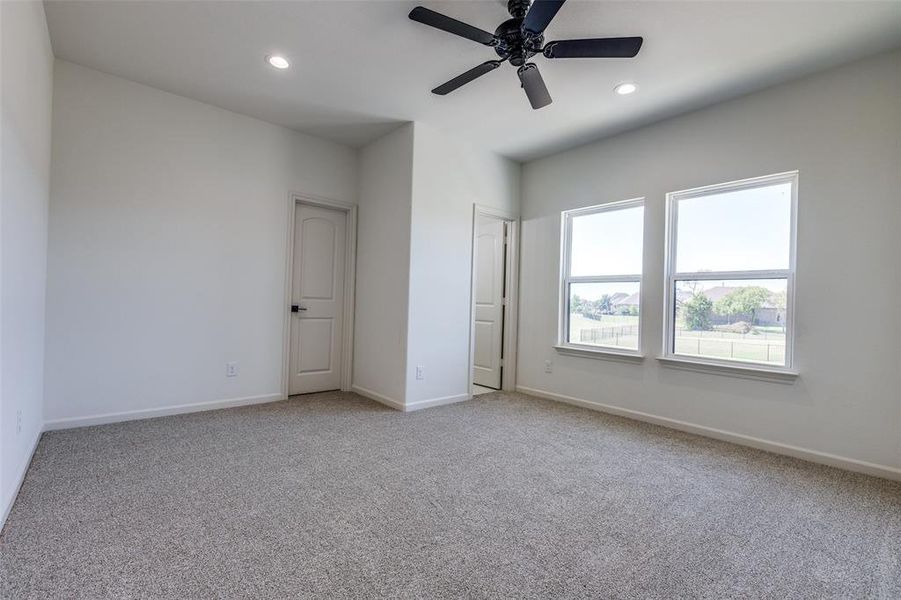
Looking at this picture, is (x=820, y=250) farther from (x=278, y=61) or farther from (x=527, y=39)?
(x=278, y=61)

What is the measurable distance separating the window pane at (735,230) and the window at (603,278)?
1.34 feet

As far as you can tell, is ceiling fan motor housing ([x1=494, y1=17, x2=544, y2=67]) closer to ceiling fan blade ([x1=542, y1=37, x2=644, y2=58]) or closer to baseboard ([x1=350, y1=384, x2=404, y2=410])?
ceiling fan blade ([x1=542, y1=37, x2=644, y2=58])

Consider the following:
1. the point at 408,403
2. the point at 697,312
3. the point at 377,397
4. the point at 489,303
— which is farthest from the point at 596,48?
the point at 377,397

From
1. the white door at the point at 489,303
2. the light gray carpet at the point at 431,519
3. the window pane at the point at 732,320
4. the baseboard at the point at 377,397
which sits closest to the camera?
the light gray carpet at the point at 431,519

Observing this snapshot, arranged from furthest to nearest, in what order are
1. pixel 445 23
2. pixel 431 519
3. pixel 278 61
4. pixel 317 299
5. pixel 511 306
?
1. pixel 511 306
2. pixel 317 299
3. pixel 278 61
4. pixel 445 23
5. pixel 431 519

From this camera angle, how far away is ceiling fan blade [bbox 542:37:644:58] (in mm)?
2141

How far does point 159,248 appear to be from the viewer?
342 centimetres

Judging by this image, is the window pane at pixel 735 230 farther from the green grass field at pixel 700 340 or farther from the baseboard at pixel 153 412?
the baseboard at pixel 153 412

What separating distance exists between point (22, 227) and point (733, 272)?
182 inches

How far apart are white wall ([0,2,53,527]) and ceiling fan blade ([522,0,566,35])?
224 cm

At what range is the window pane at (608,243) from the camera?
155 inches

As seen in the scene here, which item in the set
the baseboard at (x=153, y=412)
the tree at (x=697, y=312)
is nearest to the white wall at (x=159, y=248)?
the baseboard at (x=153, y=412)

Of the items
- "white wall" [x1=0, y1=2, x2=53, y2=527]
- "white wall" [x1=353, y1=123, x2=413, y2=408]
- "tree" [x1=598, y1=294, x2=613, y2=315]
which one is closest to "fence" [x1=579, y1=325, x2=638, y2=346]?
"tree" [x1=598, y1=294, x2=613, y2=315]

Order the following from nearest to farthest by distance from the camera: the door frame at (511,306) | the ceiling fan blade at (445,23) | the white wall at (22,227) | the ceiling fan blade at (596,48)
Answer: the white wall at (22,227)
the ceiling fan blade at (445,23)
the ceiling fan blade at (596,48)
the door frame at (511,306)
